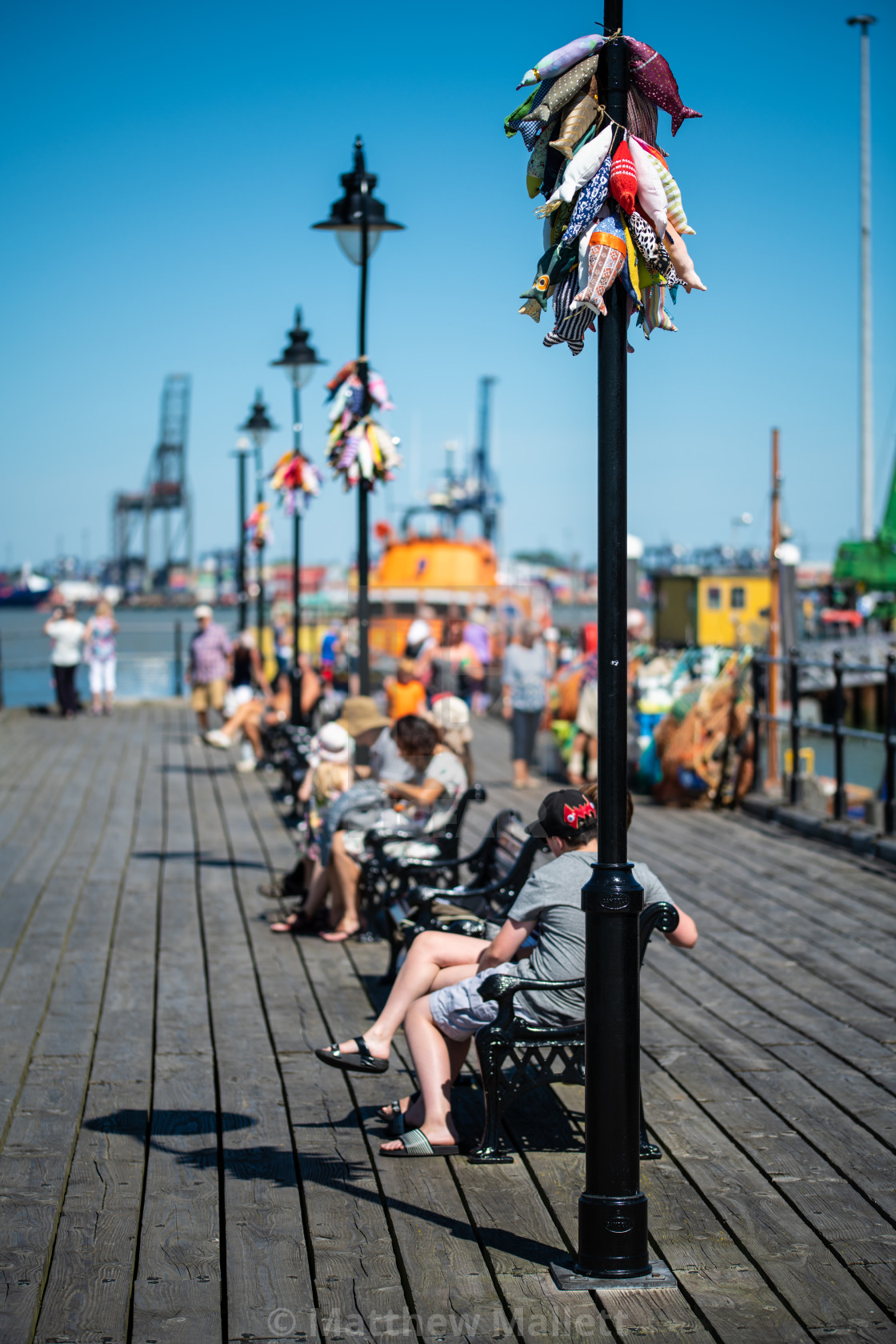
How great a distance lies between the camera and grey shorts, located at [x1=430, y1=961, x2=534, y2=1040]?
4.00 meters

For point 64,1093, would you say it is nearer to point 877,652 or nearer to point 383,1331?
point 383,1331

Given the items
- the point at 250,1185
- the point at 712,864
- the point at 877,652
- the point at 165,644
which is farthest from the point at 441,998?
the point at 165,644

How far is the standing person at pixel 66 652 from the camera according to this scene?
58.3 ft

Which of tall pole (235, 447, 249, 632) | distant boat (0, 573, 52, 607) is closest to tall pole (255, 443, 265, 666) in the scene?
tall pole (235, 447, 249, 632)

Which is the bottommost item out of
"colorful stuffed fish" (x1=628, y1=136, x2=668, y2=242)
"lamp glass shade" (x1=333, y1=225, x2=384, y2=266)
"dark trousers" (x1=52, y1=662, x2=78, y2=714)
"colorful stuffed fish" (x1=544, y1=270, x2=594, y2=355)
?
"dark trousers" (x1=52, y1=662, x2=78, y2=714)

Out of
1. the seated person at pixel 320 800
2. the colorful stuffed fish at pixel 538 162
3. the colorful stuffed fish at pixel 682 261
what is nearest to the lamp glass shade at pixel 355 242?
the seated person at pixel 320 800

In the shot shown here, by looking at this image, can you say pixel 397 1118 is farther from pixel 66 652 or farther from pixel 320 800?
pixel 66 652

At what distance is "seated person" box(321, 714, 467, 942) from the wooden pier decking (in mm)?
309

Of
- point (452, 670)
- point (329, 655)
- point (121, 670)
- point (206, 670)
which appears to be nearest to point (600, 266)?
point (206, 670)

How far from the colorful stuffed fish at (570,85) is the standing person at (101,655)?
16440mm

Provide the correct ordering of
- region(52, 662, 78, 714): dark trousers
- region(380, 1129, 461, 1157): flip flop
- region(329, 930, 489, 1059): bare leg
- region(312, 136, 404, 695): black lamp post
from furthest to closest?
region(52, 662, 78, 714): dark trousers < region(312, 136, 404, 695): black lamp post < region(329, 930, 489, 1059): bare leg < region(380, 1129, 461, 1157): flip flop

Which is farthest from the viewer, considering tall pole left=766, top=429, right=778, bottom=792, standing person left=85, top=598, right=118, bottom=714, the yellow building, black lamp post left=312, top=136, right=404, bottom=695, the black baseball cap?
the yellow building

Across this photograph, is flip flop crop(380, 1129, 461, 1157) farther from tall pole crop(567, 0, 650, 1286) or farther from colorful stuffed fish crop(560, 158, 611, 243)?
colorful stuffed fish crop(560, 158, 611, 243)

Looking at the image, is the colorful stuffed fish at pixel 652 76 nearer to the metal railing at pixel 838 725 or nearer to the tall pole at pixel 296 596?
the metal railing at pixel 838 725
